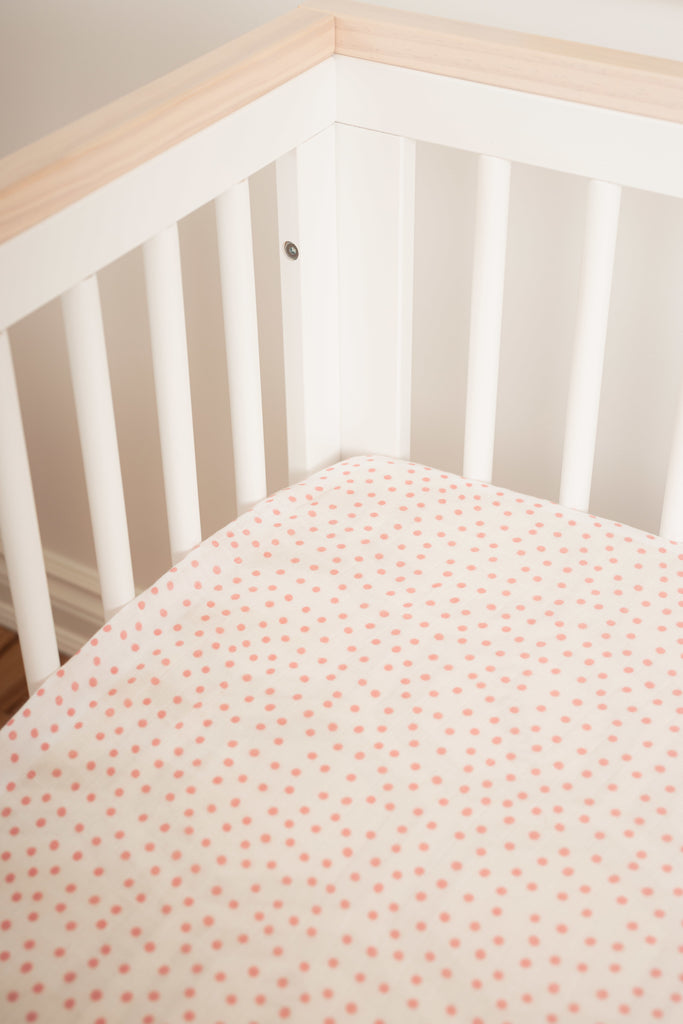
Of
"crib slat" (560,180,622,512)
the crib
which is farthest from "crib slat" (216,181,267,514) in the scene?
"crib slat" (560,180,622,512)

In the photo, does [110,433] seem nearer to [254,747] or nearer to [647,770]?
[254,747]

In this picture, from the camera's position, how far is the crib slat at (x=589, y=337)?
2.71ft

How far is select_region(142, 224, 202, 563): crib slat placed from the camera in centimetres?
79

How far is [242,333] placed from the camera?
34.7 inches

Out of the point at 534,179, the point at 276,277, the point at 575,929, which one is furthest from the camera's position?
the point at 276,277

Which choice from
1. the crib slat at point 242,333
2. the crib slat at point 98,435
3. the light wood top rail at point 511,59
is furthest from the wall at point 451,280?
the crib slat at point 98,435

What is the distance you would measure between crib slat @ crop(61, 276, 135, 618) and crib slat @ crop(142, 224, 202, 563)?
0.05m

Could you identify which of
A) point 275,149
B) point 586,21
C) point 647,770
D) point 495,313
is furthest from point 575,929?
point 586,21

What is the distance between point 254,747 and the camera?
2.48 ft

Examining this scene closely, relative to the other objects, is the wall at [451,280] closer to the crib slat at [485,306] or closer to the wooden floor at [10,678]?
the crib slat at [485,306]

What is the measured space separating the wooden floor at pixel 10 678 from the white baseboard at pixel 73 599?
74 millimetres

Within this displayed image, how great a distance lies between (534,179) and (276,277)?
31 cm

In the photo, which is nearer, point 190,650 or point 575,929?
point 575,929

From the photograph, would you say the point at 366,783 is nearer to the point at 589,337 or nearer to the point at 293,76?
the point at 589,337
